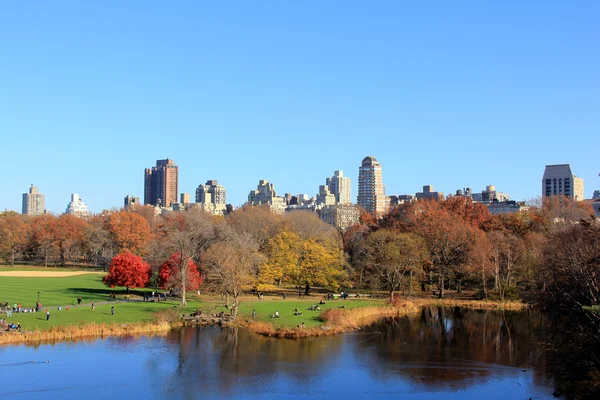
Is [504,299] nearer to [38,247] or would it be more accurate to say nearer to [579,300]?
[579,300]

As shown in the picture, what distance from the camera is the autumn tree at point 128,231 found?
310 ft

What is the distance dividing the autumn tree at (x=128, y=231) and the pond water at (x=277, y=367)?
51.9m

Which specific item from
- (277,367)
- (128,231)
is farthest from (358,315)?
(128,231)

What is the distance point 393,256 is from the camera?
63094 millimetres

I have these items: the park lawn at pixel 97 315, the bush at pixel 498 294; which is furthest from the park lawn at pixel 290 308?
the bush at pixel 498 294

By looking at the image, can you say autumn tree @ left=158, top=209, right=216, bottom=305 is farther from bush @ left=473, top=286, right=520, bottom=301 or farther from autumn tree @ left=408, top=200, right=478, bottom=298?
bush @ left=473, top=286, right=520, bottom=301

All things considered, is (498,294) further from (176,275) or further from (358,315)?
(176,275)

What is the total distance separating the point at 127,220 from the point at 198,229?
38368mm

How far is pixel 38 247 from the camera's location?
10775 cm

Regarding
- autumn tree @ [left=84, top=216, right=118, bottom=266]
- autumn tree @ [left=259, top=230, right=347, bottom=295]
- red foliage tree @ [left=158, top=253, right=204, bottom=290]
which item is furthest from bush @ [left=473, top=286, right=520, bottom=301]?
autumn tree @ [left=84, top=216, right=118, bottom=266]

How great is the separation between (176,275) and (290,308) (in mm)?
12196

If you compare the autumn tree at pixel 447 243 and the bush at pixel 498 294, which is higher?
the autumn tree at pixel 447 243

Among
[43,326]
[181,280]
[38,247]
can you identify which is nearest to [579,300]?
[43,326]

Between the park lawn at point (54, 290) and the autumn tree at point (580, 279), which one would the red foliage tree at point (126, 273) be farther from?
the autumn tree at point (580, 279)
